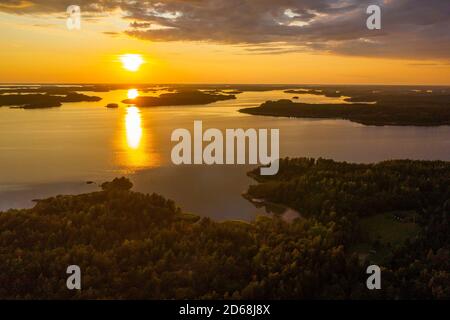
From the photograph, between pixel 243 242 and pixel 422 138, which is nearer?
pixel 243 242

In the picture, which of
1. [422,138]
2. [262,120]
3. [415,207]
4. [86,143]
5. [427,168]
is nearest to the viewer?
[415,207]

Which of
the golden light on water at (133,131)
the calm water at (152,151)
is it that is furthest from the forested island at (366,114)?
the golden light on water at (133,131)

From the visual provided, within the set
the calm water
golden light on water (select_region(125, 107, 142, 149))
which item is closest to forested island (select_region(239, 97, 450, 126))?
the calm water

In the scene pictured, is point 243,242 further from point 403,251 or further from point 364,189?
point 364,189

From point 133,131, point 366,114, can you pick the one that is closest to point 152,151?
point 133,131

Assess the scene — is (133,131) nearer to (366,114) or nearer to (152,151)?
(152,151)

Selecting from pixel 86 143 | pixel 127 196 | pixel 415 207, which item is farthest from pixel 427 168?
pixel 86 143

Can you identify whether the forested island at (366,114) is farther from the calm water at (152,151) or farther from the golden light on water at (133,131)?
the golden light on water at (133,131)
